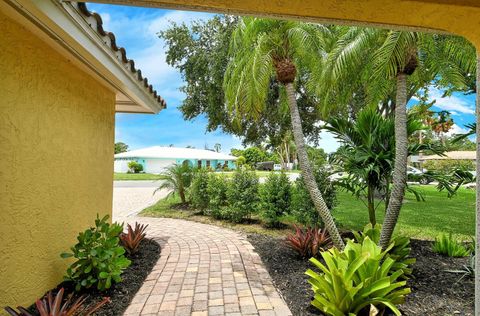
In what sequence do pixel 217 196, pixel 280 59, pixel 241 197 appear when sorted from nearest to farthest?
pixel 280 59, pixel 241 197, pixel 217 196

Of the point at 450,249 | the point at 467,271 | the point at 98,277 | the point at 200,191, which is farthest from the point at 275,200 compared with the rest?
the point at 98,277

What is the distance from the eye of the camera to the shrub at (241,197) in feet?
28.9

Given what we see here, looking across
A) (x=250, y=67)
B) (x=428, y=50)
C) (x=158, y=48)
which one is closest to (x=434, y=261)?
(x=428, y=50)

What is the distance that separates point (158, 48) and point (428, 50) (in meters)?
12.4

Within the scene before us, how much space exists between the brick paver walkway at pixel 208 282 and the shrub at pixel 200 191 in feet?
11.0

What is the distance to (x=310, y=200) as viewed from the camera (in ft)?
23.9

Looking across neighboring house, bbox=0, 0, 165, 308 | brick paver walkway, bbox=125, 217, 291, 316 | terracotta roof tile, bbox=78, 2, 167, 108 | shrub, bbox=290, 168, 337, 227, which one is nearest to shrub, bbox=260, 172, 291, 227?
shrub, bbox=290, 168, 337, 227

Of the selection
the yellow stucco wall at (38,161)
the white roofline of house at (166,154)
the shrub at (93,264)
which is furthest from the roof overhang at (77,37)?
the white roofline of house at (166,154)

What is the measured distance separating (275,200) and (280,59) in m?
4.03

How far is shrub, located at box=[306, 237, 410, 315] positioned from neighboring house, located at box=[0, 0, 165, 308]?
328cm

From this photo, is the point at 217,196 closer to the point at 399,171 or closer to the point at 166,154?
the point at 399,171

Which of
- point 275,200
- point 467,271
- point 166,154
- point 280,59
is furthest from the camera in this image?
point 166,154

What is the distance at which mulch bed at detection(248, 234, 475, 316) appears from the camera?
3.62 meters

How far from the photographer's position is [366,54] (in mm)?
5418
